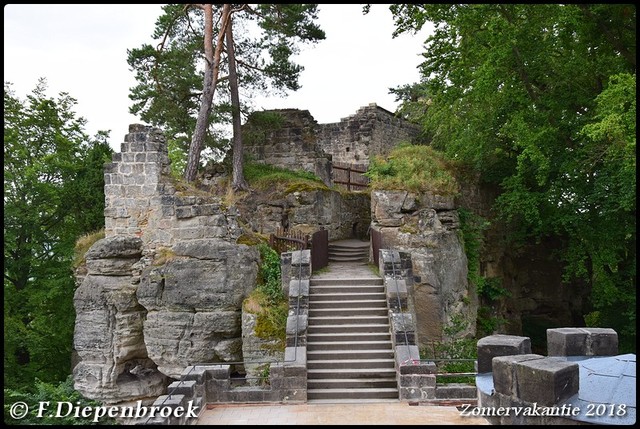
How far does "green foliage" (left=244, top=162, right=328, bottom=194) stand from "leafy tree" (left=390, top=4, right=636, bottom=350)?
16.4ft

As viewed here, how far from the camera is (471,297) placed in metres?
16.0

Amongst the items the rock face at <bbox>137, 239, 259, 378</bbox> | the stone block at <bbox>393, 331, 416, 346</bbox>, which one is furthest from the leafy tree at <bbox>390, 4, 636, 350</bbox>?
the rock face at <bbox>137, 239, 259, 378</bbox>

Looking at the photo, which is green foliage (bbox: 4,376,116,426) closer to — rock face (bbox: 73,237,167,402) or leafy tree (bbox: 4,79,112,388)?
rock face (bbox: 73,237,167,402)

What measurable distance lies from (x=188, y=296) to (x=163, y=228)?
80.7 inches

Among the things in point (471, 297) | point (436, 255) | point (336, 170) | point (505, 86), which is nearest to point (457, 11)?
point (505, 86)

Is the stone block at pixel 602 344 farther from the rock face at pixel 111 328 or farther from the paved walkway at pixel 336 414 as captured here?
the rock face at pixel 111 328

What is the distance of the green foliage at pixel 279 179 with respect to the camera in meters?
18.7

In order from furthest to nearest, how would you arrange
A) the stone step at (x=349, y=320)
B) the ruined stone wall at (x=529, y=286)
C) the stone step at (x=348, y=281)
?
the ruined stone wall at (x=529, y=286)
the stone step at (x=348, y=281)
the stone step at (x=349, y=320)

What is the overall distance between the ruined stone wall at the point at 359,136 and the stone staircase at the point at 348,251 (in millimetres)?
7870

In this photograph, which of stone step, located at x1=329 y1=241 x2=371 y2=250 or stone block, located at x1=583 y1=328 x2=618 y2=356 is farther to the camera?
stone step, located at x1=329 y1=241 x2=371 y2=250

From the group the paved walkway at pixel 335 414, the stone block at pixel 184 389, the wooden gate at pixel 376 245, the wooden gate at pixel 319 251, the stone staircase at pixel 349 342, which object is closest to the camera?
the paved walkway at pixel 335 414

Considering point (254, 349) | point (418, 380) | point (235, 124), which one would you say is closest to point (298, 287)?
point (254, 349)

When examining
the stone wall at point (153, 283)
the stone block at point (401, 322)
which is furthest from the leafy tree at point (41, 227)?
the stone block at point (401, 322)

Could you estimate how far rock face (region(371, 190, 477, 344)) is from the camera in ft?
47.3
